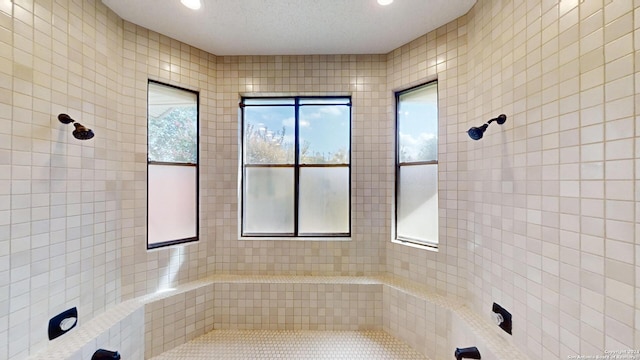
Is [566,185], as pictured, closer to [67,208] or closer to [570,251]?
[570,251]

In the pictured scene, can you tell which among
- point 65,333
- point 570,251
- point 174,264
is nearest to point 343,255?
point 174,264

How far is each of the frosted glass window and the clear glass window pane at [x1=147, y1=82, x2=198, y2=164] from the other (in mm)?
1066

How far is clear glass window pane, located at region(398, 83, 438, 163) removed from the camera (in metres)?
2.23

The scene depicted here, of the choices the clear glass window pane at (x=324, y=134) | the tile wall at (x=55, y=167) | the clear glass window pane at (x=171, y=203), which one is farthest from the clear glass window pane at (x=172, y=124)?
Answer: the clear glass window pane at (x=324, y=134)

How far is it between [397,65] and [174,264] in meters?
2.65

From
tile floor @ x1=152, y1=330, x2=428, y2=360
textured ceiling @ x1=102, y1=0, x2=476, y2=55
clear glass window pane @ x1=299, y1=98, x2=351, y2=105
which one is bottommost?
tile floor @ x1=152, y1=330, x2=428, y2=360

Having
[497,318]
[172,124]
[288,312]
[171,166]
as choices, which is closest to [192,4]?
[172,124]

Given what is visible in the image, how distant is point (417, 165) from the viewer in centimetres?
232

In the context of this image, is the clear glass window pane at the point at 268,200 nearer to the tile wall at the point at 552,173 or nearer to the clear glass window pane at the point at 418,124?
the clear glass window pane at the point at 418,124

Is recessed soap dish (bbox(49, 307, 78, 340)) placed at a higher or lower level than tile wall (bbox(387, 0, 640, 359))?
lower

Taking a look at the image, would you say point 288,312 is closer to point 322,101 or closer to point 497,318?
point 497,318

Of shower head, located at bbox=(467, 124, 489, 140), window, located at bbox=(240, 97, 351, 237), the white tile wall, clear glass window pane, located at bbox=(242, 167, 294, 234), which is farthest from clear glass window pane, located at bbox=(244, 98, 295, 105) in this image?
shower head, located at bbox=(467, 124, 489, 140)

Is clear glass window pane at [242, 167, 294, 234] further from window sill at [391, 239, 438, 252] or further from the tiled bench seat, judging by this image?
window sill at [391, 239, 438, 252]

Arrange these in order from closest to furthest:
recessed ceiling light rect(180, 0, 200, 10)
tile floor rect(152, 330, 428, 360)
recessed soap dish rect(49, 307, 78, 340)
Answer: recessed soap dish rect(49, 307, 78, 340) → recessed ceiling light rect(180, 0, 200, 10) → tile floor rect(152, 330, 428, 360)
